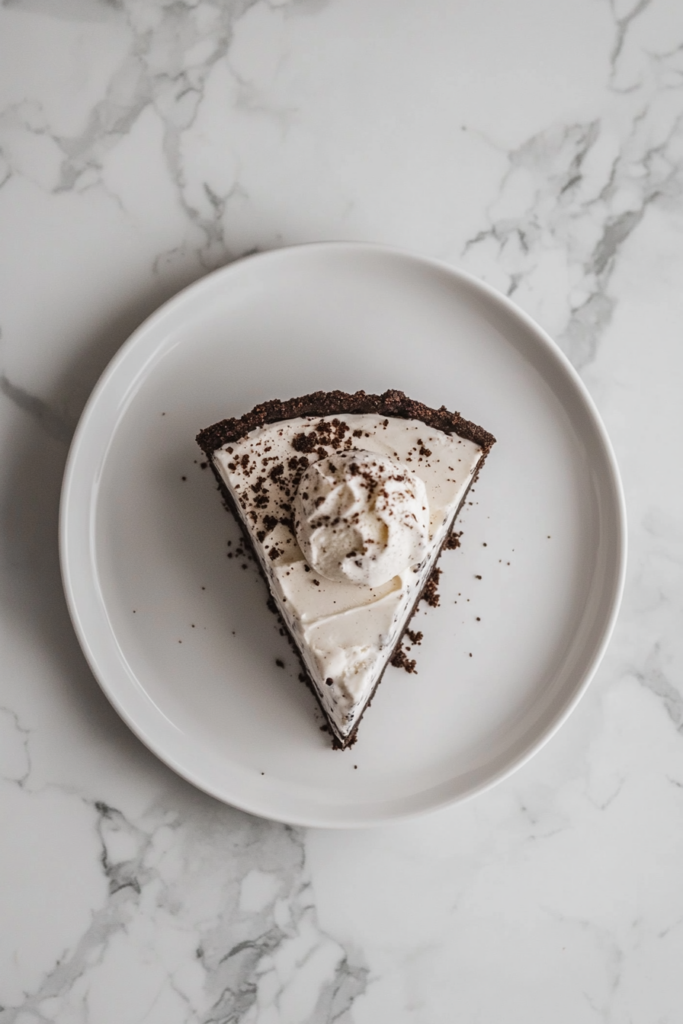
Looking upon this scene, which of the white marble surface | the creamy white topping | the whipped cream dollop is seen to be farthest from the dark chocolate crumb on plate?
the white marble surface

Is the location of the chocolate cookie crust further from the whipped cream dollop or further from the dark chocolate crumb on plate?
the dark chocolate crumb on plate

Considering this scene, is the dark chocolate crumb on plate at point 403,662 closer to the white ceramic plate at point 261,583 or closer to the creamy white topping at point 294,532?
the white ceramic plate at point 261,583

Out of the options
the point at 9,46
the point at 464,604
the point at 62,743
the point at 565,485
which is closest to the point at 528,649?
the point at 464,604

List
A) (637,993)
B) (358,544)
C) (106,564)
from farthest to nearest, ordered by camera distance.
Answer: (637,993), (106,564), (358,544)

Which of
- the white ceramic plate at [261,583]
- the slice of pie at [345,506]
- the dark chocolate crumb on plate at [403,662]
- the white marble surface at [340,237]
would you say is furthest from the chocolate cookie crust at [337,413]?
the dark chocolate crumb on plate at [403,662]

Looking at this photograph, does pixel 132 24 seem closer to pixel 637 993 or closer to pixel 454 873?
pixel 454 873

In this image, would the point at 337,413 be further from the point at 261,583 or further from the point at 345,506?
the point at 261,583

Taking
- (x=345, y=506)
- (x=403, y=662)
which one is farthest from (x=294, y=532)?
(x=403, y=662)
